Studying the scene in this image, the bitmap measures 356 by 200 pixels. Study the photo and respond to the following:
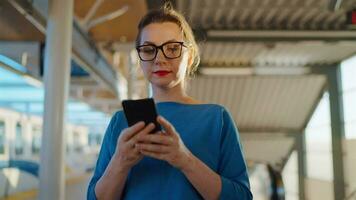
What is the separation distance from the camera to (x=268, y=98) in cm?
1203

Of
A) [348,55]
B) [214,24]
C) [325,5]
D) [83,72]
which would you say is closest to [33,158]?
[83,72]

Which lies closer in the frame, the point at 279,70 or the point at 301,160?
the point at 279,70

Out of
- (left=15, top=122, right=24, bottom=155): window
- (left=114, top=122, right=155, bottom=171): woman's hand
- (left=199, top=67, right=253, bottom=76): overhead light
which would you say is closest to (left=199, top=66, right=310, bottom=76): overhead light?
(left=199, top=67, right=253, bottom=76): overhead light

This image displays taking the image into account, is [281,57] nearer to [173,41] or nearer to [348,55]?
[348,55]

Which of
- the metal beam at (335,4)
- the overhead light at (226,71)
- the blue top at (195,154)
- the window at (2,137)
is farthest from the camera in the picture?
the overhead light at (226,71)

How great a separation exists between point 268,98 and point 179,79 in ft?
36.9

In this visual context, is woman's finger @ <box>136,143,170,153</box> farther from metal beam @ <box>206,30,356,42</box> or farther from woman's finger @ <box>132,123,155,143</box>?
metal beam @ <box>206,30,356,42</box>

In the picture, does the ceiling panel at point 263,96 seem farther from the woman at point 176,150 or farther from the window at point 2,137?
the woman at point 176,150

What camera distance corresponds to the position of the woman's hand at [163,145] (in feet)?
2.91

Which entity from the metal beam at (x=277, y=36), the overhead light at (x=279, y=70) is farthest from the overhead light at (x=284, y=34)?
the overhead light at (x=279, y=70)

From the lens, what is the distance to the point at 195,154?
3.31 feet

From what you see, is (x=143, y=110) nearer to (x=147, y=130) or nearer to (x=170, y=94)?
(x=147, y=130)

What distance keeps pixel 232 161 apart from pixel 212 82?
10.3 m

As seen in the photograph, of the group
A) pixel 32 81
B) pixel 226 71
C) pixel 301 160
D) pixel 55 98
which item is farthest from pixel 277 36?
pixel 301 160
